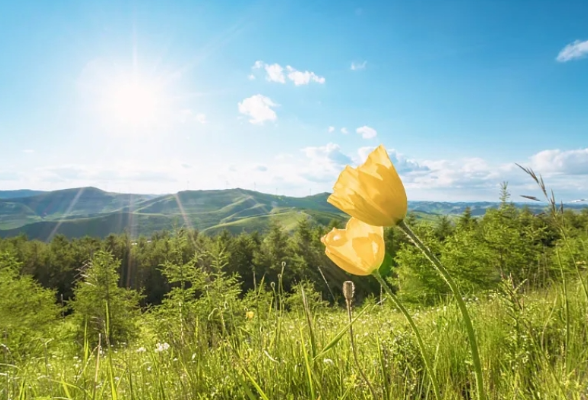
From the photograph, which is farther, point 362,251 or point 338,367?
point 338,367

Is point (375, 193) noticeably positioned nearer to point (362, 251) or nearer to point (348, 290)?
point (362, 251)

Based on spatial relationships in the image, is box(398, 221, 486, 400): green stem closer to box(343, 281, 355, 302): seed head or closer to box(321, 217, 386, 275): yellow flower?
box(321, 217, 386, 275): yellow flower

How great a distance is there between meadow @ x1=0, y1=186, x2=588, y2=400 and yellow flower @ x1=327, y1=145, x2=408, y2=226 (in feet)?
0.83

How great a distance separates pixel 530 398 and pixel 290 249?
43.1 metres

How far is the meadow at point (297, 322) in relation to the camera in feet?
5.34

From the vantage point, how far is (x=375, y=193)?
786mm

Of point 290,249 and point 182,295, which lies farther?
point 290,249

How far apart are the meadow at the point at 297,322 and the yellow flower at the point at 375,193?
25cm

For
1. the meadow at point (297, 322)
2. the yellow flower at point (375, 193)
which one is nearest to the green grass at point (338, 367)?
the meadow at point (297, 322)

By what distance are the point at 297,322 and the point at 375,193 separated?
2.00 metres

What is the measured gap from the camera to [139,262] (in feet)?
156

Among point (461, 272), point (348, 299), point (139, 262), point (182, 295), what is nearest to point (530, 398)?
point (348, 299)

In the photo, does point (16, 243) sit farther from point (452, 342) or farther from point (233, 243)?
point (452, 342)

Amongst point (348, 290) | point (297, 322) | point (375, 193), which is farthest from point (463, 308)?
point (297, 322)
